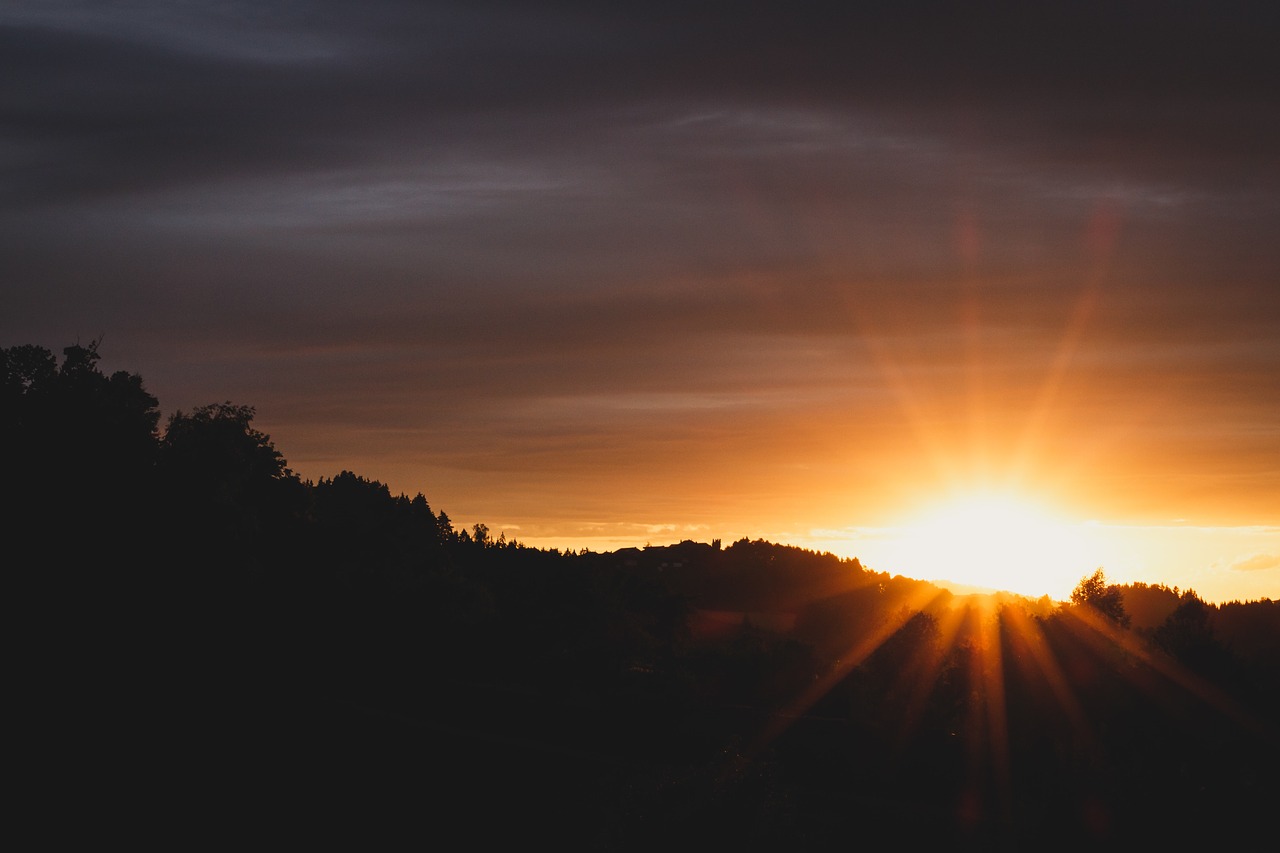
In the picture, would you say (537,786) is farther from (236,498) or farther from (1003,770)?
(236,498)

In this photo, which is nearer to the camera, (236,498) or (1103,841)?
(1103,841)

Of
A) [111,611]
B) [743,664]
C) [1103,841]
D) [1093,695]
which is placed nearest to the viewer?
[1103,841]

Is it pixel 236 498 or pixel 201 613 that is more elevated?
pixel 236 498

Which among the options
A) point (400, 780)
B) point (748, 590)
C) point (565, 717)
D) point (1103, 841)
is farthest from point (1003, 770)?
point (748, 590)

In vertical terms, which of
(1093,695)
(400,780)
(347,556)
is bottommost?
(400,780)

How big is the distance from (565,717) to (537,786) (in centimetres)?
887

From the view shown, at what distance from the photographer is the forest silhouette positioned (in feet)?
85.6

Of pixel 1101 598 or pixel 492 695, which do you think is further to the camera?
pixel 1101 598

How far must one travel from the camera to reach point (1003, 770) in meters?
33.6

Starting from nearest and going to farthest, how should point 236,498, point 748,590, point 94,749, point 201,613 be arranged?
point 94,749, point 201,613, point 236,498, point 748,590

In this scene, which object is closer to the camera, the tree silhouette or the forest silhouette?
the forest silhouette

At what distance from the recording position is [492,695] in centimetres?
4153

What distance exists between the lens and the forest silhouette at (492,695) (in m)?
26.1

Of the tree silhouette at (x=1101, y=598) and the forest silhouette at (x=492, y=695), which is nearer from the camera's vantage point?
the forest silhouette at (x=492, y=695)
